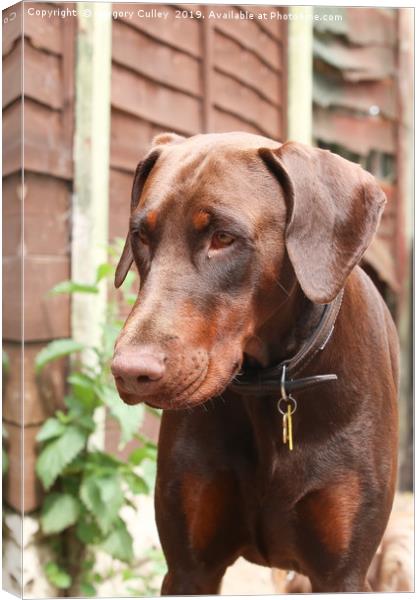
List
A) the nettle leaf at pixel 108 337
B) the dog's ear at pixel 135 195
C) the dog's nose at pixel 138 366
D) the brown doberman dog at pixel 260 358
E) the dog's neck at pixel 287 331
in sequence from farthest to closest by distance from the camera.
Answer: the nettle leaf at pixel 108 337 < the dog's ear at pixel 135 195 < the dog's neck at pixel 287 331 < the brown doberman dog at pixel 260 358 < the dog's nose at pixel 138 366

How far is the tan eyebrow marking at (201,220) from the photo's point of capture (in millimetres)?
1845

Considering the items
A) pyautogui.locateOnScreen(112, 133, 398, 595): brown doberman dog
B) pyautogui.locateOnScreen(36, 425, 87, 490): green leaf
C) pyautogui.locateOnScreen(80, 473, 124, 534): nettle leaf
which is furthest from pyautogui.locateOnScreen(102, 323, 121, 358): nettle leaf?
pyautogui.locateOnScreen(112, 133, 398, 595): brown doberman dog

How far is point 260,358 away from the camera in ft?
7.04

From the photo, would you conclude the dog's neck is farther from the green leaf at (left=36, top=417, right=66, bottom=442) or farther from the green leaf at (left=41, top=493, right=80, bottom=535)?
the green leaf at (left=41, top=493, right=80, bottom=535)

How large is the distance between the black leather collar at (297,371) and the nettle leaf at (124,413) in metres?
0.95

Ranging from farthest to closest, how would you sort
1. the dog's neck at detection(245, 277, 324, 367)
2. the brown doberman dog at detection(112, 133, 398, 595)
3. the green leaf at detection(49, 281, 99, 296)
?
the green leaf at detection(49, 281, 99, 296) < the dog's neck at detection(245, 277, 324, 367) < the brown doberman dog at detection(112, 133, 398, 595)

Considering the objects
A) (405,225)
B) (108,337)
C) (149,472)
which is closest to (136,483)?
(149,472)

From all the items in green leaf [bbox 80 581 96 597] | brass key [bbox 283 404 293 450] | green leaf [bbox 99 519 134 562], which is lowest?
green leaf [bbox 80 581 96 597]

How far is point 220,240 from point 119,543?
5.85 feet

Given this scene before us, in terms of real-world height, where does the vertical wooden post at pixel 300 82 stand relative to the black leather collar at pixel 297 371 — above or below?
above

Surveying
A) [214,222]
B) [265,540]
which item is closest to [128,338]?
[214,222]

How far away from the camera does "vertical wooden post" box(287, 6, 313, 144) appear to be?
3.26 metres

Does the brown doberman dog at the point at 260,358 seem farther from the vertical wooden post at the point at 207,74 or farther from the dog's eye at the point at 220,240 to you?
the vertical wooden post at the point at 207,74

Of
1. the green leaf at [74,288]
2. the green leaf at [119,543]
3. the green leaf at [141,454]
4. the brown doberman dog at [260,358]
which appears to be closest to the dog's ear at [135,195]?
the brown doberman dog at [260,358]
